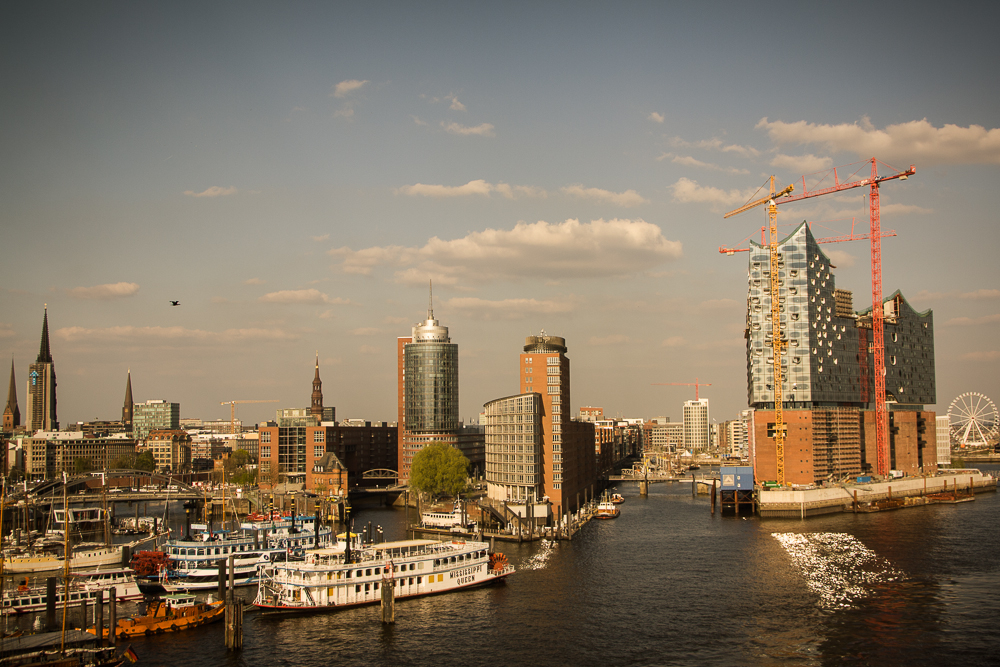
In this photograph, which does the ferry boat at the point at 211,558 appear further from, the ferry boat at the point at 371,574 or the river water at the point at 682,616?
the river water at the point at 682,616

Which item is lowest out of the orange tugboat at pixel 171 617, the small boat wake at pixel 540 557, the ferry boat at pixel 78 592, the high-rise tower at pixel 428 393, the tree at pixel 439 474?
the small boat wake at pixel 540 557

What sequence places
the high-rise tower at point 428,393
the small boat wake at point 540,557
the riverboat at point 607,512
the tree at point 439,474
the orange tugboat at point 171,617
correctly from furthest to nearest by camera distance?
Answer: 1. the high-rise tower at point 428,393
2. the riverboat at point 607,512
3. the tree at point 439,474
4. the small boat wake at point 540,557
5. the orange tugboat at point 171,617

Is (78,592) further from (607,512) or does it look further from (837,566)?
(607,512)

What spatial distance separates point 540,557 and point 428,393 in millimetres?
86946

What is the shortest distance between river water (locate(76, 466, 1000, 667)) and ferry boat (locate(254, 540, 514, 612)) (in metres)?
1.33

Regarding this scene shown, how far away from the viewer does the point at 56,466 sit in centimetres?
19775

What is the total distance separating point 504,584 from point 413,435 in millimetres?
98645

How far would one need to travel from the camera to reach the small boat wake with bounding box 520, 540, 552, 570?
80988mm

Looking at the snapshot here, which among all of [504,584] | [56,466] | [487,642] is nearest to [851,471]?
[504,584]

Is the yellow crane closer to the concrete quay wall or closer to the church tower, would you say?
the concrete quay wall

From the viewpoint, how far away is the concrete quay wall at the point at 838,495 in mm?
125438

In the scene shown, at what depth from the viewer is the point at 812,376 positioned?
14612 centimetres

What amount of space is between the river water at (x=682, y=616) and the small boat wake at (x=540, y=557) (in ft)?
1.49

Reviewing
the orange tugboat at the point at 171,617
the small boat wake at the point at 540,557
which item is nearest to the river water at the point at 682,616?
the small boat wake at the point at 540,557
